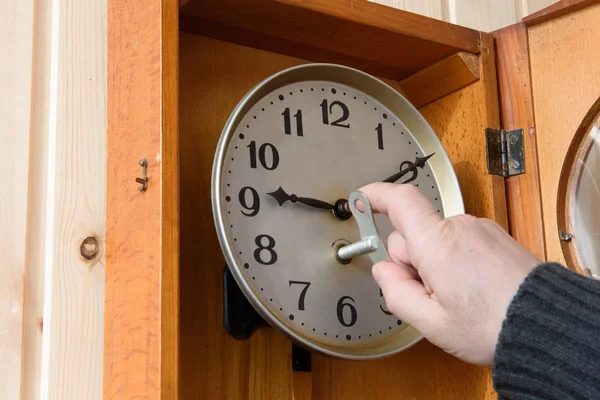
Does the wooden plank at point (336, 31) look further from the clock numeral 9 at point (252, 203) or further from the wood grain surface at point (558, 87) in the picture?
the clock numeral 9 at point (252, 203)

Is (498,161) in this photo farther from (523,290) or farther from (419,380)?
(523,290)

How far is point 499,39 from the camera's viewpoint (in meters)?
1.17

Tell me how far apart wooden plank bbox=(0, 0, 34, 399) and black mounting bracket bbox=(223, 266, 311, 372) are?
27 cm

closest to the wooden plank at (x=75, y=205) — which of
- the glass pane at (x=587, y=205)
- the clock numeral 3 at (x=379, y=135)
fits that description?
the clock numeral 3 at (x=379, y=135)

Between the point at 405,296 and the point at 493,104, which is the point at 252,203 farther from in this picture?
the point at 493,104

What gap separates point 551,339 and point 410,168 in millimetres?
486

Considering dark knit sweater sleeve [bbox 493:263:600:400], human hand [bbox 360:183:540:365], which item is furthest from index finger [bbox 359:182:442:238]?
dark knit sweater sleeve [bbox 493:263:600:400]

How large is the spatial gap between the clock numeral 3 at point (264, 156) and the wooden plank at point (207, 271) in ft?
0.29

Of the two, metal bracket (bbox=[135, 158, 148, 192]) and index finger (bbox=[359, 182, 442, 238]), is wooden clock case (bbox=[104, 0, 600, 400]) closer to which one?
metal bracket (bbox=[135, 158, 148, 192])

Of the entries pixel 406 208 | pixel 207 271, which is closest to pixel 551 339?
pixel 406 208

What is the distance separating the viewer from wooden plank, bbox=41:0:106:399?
1050mm

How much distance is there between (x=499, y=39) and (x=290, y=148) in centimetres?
37

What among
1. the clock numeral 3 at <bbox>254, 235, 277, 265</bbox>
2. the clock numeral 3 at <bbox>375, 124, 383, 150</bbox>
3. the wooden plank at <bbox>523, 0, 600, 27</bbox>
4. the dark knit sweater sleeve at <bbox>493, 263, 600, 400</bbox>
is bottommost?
the dark knit sweater sleeve at <bbox>493, 263, 600, 400</bbox>

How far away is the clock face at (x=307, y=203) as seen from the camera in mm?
964
